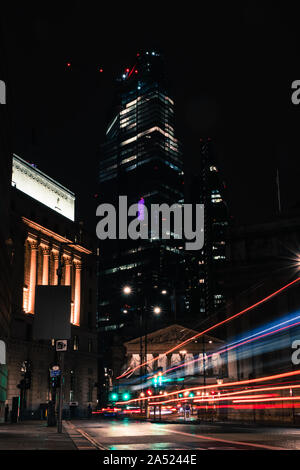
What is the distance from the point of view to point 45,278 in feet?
315

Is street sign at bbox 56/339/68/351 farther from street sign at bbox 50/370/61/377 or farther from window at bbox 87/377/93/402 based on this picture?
window at bbox 87/377/93/402

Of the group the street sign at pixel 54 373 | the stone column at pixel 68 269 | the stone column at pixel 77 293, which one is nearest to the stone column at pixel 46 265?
the stone column at pixel 68 269

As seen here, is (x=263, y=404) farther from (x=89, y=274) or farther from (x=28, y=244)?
(x=89, y=274)

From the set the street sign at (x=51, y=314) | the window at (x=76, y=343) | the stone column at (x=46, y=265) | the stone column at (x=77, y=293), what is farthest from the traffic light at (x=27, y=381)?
the stone column at (x=77, y=293)

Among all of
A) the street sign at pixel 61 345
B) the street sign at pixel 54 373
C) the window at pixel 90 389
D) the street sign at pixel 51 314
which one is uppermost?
the street sign at pixel 51 314

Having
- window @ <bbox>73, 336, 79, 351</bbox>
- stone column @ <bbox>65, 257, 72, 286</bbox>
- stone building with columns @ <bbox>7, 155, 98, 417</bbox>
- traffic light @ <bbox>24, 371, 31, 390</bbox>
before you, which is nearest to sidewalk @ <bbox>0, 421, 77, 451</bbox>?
traffic light @ <bbox>24, 371, 31, 390</bbox>

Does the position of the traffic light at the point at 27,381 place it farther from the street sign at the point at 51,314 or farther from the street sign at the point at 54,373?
the street sign at the point at 51,314

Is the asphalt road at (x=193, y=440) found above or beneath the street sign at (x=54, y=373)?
beneath

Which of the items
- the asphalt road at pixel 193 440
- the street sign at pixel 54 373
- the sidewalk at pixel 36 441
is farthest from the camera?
the street sign at pixel 54 373

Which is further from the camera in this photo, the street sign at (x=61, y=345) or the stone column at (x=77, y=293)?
the stone column at (x=77, y=293)

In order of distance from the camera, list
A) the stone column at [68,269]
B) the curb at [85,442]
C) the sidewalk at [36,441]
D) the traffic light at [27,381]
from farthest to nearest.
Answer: the stone column at [68,269] → the traffic light at [27,381] → the curb at [85,442] → the sidewalk at [36,441]

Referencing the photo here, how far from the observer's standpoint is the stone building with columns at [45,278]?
84188 mm

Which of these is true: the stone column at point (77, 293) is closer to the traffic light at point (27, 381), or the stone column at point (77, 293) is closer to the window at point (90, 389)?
the window at point (90, 389)
